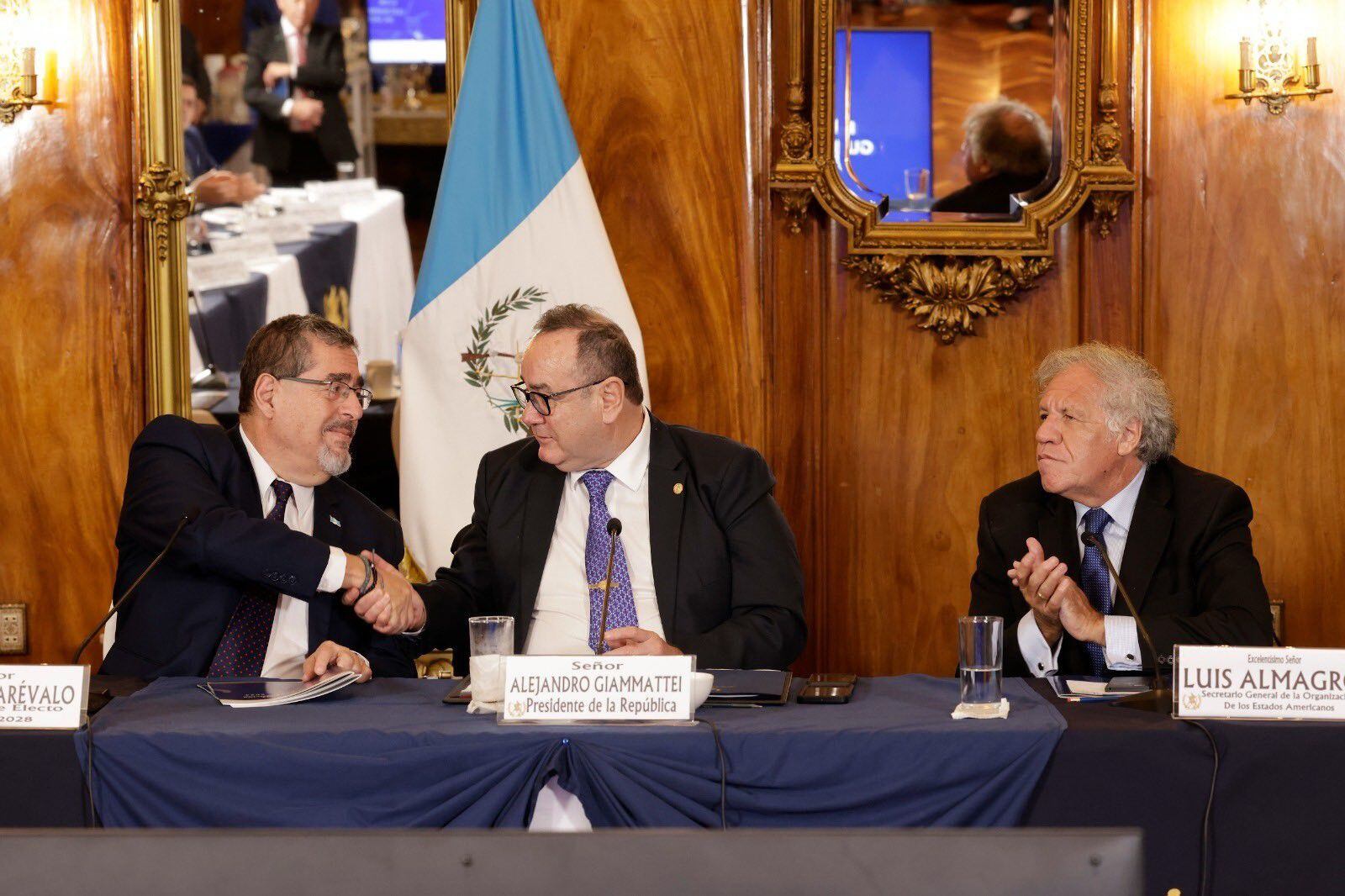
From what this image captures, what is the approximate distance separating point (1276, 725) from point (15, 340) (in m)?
3.52

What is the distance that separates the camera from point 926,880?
1.10m

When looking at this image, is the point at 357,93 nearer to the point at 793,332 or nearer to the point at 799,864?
the point at 793,332

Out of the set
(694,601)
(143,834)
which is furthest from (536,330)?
(143,834)

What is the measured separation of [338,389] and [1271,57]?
8.92 ft

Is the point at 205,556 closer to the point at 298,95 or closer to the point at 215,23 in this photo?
the point at 298,95

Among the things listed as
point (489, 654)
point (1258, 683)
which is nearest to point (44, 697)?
point (489, 654)

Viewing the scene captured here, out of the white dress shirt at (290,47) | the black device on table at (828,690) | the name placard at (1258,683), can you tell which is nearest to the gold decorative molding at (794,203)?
the white dress shirt at (290,47)

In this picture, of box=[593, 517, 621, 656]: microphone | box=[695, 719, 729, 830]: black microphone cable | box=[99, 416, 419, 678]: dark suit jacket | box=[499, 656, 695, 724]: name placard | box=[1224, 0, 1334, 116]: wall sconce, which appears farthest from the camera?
box=[1224, 0, 1334, 116]: wall sconce

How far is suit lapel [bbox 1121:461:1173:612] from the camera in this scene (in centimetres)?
295

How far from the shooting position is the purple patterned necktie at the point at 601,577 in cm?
303

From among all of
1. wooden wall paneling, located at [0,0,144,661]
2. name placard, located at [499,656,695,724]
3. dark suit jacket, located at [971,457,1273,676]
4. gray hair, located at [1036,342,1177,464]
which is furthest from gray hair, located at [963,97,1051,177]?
name placard, located at [499,656,695,724]

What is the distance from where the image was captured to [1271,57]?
412 cm

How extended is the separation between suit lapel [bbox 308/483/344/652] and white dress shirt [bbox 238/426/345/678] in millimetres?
16

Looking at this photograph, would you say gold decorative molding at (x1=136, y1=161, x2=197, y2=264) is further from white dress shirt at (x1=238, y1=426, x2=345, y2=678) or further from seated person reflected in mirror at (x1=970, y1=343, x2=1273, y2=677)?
seated person reflected in mirror at (x1=970, y1=343, x2=1273, y2=677)
